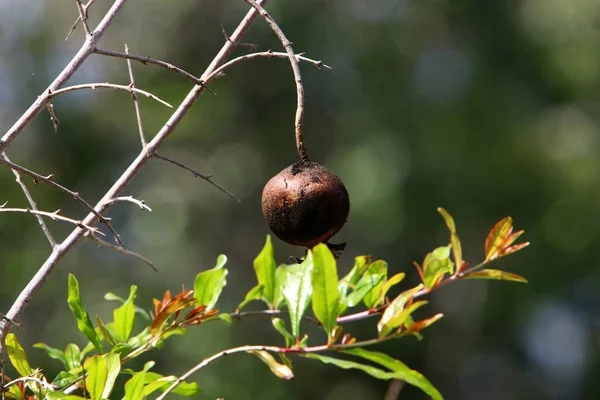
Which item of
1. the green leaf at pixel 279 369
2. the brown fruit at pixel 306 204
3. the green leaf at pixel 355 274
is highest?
the brown fruit at pixel 306 204

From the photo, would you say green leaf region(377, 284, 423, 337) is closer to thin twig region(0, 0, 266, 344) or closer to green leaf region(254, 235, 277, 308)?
green leaf region(254, 235, 277, 308)

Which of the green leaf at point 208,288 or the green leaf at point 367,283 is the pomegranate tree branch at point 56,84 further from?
the green leaf at point 367,283

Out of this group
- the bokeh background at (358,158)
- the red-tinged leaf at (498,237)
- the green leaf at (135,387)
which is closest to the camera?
the green leaf at (135,387)

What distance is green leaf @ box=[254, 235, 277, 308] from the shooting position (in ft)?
4.50

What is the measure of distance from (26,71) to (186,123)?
1.64 metres

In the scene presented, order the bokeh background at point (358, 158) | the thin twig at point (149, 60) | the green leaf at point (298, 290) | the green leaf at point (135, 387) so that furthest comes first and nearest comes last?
1. the bokeh background at point (358, 158)
2. the green leaf at point (298, 290)
3. the thin twig at point (149, 60)
4. the green leaf at point (135, 387)

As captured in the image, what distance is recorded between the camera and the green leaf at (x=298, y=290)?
123cm

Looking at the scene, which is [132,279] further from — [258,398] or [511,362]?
[511,362]

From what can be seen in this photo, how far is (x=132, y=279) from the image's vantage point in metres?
8.27

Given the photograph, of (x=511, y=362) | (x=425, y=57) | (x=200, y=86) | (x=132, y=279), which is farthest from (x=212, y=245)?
(x=200, y=86)

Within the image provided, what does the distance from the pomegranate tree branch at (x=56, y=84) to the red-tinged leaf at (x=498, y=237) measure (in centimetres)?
66

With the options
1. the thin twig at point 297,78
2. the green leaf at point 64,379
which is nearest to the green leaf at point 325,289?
the thin twig at point 297,78

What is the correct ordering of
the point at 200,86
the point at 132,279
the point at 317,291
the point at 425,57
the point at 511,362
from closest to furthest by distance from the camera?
the point at 317,291 < the point at 200,86 < the point at 132,279 < the point at 425,57 < the point at 511,362

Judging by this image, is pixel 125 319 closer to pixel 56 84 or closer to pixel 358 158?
pixel 56 84
